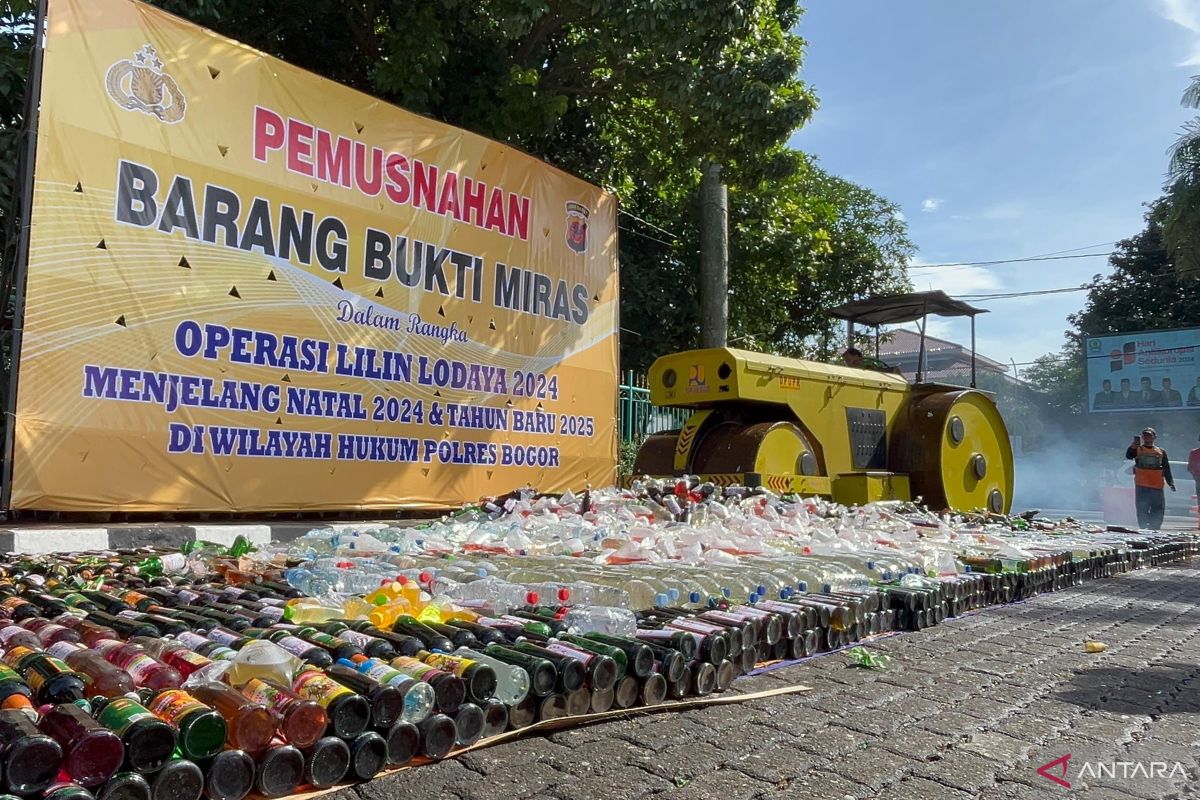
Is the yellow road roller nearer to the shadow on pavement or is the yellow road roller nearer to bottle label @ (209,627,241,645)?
the shadow on pavement

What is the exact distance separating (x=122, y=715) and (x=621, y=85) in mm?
10032

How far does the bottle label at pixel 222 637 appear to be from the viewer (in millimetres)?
2602

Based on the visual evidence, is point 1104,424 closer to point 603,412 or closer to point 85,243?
point 603,412

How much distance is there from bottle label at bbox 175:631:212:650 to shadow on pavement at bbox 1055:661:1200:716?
9.82 feet

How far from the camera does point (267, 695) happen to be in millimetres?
2123

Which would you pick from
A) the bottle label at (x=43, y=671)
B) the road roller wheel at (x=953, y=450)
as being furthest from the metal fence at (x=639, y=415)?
the bottle label at (x=43, y=671)

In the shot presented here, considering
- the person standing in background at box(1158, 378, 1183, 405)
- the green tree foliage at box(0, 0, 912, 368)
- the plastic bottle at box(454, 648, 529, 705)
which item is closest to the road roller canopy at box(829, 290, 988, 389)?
the green tree foliage at box(0, 0, 912, 368)

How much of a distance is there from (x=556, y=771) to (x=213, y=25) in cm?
1002

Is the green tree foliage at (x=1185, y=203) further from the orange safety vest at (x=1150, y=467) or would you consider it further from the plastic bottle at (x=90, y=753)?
the plastic bottle at (x=90, y=753)

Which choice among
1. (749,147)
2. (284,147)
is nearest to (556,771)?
(284,147)

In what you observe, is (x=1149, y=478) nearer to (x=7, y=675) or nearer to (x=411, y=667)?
(x=411, y=667)

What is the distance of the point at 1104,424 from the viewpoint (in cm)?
3475

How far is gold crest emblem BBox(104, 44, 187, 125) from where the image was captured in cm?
612

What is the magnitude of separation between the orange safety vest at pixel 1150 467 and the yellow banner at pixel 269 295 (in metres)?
9.27
